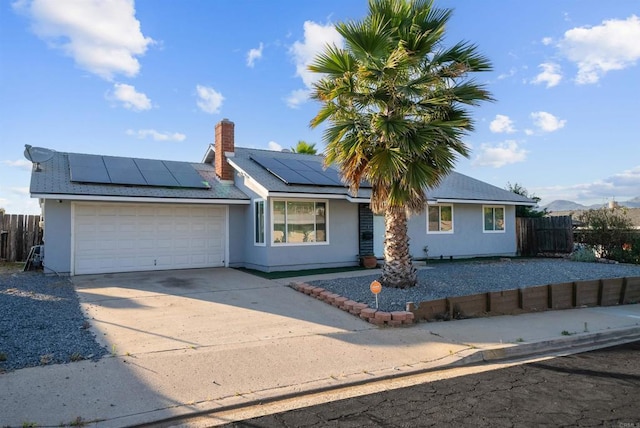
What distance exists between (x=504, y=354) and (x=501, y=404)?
6.92 ft

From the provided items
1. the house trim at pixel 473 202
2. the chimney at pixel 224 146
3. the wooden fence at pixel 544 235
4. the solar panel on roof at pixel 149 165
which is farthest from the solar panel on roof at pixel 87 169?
the wooden fence at pixel 544 235

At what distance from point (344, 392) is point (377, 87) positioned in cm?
701

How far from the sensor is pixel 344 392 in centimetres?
512

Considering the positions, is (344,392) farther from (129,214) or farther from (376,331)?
(129,214)

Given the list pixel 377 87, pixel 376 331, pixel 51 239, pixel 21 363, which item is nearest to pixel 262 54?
pixel 377 87

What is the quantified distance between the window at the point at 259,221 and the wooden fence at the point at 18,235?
27.5ft

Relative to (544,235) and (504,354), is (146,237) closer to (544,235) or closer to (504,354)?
(504,354)

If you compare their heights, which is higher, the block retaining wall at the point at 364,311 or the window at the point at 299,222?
the window at the point at 299,222

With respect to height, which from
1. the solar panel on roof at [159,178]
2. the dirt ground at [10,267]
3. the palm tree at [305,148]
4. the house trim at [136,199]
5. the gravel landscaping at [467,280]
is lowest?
the gravel landscaping at [467,280]

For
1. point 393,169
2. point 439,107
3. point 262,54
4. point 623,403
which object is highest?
point 262,54

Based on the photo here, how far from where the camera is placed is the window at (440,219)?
18.1 metres

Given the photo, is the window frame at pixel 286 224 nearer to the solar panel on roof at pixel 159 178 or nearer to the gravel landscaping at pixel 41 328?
the solar panel on roof at pixel 159 178

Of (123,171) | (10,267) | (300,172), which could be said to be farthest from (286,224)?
(10,267)

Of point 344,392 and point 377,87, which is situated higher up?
point 377,87
